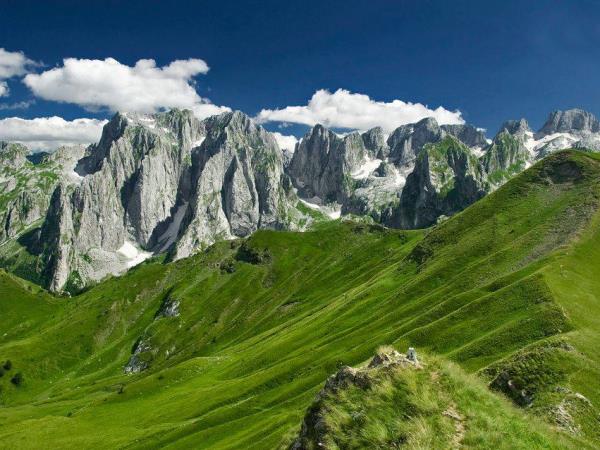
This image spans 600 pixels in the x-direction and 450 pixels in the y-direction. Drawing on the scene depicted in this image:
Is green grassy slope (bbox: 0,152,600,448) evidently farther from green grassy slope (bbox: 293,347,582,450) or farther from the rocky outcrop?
green grassy slope (bbox: 293,347,582,450)

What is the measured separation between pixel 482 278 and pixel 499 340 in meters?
39.2

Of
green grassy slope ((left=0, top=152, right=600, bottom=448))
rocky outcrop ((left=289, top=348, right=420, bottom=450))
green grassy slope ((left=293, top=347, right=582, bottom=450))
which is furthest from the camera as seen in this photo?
green grassy slope ((left=0, top=152, right=600, bottom=448))

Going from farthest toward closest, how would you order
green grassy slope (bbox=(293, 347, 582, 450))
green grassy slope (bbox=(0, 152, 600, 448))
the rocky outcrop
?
green grassy slope (bbox=(0, 152, 600, 448)), the rocky outcrop, green grassy slope (bbox=(293, 347, 582, 450))

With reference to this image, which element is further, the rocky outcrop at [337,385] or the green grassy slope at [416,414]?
the rocky outcrop at [337,385]

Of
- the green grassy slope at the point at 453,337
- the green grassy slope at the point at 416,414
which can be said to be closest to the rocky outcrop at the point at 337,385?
the green grassy slope at the point at 416,414

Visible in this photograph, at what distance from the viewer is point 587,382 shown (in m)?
42.6

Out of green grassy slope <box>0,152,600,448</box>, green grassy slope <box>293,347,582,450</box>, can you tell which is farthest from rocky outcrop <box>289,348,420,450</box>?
green grassy slope <box>0,152,600,448</box>

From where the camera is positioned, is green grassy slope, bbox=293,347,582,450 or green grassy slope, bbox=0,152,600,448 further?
green grassy slope, bbox=0,152,600,448

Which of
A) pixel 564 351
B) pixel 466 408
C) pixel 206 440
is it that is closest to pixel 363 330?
pixel 206 440

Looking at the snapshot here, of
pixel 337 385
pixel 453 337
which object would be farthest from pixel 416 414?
pixel 453 337

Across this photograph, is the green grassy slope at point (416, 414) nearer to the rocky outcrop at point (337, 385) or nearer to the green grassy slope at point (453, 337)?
the rocky outcrop at point (337, 385)

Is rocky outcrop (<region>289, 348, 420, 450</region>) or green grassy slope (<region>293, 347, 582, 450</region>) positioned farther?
rocky outcrop (<region>289, 348, 420, 450</region>)

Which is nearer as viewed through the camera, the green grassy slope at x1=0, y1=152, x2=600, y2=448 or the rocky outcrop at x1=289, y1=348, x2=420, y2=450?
the rocky outcrop at x1=289, y1=348, x2=420, y2=450

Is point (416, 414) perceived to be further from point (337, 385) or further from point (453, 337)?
point (453, 337)
